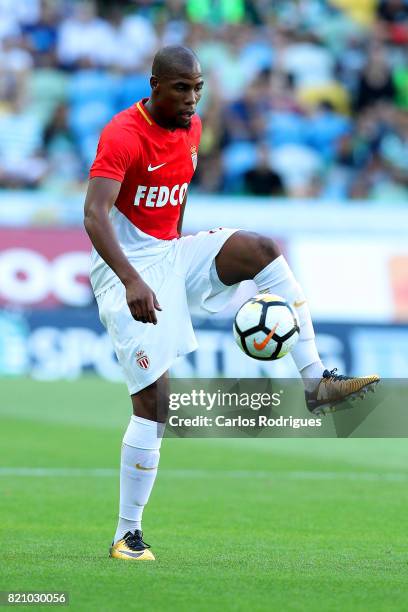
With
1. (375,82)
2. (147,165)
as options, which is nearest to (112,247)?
(147,165)

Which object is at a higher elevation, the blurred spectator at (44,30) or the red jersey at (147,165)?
the blurred spectator at (44,30)

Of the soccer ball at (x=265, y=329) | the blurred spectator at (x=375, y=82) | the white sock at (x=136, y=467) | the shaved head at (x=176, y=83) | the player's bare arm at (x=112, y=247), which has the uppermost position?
the blurred spectator at (x=375, y=82)

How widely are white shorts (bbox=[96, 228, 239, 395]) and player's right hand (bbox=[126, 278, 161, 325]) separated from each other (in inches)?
22.9

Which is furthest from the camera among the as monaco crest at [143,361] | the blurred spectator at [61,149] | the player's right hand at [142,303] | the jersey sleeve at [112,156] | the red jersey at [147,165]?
the blurred spectator at [61,149]

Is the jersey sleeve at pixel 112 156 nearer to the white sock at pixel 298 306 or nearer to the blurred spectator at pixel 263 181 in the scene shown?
the white sock at pixel 298 306

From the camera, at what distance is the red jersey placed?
20.9 feet

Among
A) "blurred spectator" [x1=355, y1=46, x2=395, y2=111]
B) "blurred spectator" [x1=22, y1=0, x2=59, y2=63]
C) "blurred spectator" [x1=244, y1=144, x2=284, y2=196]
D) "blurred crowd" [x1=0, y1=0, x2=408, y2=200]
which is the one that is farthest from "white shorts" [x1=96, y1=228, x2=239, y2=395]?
"blurred spectator" [x1=355, y1=46, x2=395, y2=111]

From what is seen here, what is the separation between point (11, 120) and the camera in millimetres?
18656

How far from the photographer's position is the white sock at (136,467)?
658 cm

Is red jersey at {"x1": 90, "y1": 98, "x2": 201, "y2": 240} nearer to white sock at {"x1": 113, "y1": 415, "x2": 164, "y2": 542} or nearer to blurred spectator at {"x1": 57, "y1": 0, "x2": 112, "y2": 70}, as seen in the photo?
white sock at {"x1": 113, "y1": 415, "x2": 164, "y2": 542}

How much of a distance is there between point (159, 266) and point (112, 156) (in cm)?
75

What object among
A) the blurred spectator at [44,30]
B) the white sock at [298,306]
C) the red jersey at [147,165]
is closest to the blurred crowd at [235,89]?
the blurred spectator at [44,30]

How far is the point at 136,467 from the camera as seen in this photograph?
660 centimetres

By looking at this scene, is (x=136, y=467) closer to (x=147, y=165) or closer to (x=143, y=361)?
(x=143, y=361)
